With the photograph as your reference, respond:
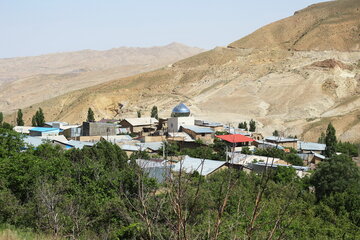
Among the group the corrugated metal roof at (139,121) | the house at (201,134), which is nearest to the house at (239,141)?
the house at (201,134)

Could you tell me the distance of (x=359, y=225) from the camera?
19406mm

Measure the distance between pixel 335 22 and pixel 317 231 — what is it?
328 feet

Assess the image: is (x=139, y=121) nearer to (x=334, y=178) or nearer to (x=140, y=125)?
(x=140, y=125)

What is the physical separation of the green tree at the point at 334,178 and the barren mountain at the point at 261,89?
3348 centimetres

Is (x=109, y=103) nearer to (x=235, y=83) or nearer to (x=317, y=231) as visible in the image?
(x=235, y=83)

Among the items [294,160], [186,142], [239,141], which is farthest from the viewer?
[186,142]

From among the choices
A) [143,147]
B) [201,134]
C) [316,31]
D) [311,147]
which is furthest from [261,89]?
[143,147]

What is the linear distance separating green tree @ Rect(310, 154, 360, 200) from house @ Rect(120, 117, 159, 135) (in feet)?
93.4

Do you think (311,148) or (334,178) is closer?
(334,178)

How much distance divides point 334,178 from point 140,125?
104 ft

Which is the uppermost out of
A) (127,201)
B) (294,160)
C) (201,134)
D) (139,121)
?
(127,201)

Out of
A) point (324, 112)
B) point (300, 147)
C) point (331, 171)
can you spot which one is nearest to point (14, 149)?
point (331, 171)

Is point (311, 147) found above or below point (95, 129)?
below

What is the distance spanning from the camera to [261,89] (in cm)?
8106
